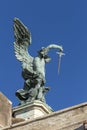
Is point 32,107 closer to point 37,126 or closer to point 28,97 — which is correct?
point 28,97

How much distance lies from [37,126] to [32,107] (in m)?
8.85

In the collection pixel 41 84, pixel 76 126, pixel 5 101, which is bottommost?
pixel 76 126

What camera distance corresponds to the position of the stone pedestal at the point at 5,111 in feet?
66.6

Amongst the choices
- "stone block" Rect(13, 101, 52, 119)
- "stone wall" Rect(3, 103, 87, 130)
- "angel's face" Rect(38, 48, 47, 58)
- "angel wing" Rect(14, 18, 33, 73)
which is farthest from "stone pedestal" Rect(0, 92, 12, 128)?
"angel's face" Rect(38, 48, 47, 58)

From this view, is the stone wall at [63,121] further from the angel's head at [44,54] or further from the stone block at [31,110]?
the angel's head at [44,54]

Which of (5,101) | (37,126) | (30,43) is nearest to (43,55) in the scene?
(30,43)

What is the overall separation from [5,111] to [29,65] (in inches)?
347

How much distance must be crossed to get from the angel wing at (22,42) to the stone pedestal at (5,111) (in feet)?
27.9

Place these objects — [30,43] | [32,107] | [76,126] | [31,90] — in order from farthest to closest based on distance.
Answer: [30,43] < [31,90] < [32,107] < [76,126]

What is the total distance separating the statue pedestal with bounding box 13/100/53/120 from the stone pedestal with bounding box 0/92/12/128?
4800 mm

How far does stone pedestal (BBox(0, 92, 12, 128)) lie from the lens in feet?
66.6

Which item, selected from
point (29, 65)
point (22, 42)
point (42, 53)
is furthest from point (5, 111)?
point (22, 42)

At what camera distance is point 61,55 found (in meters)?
31.3

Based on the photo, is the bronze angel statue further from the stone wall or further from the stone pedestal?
the stone wall
